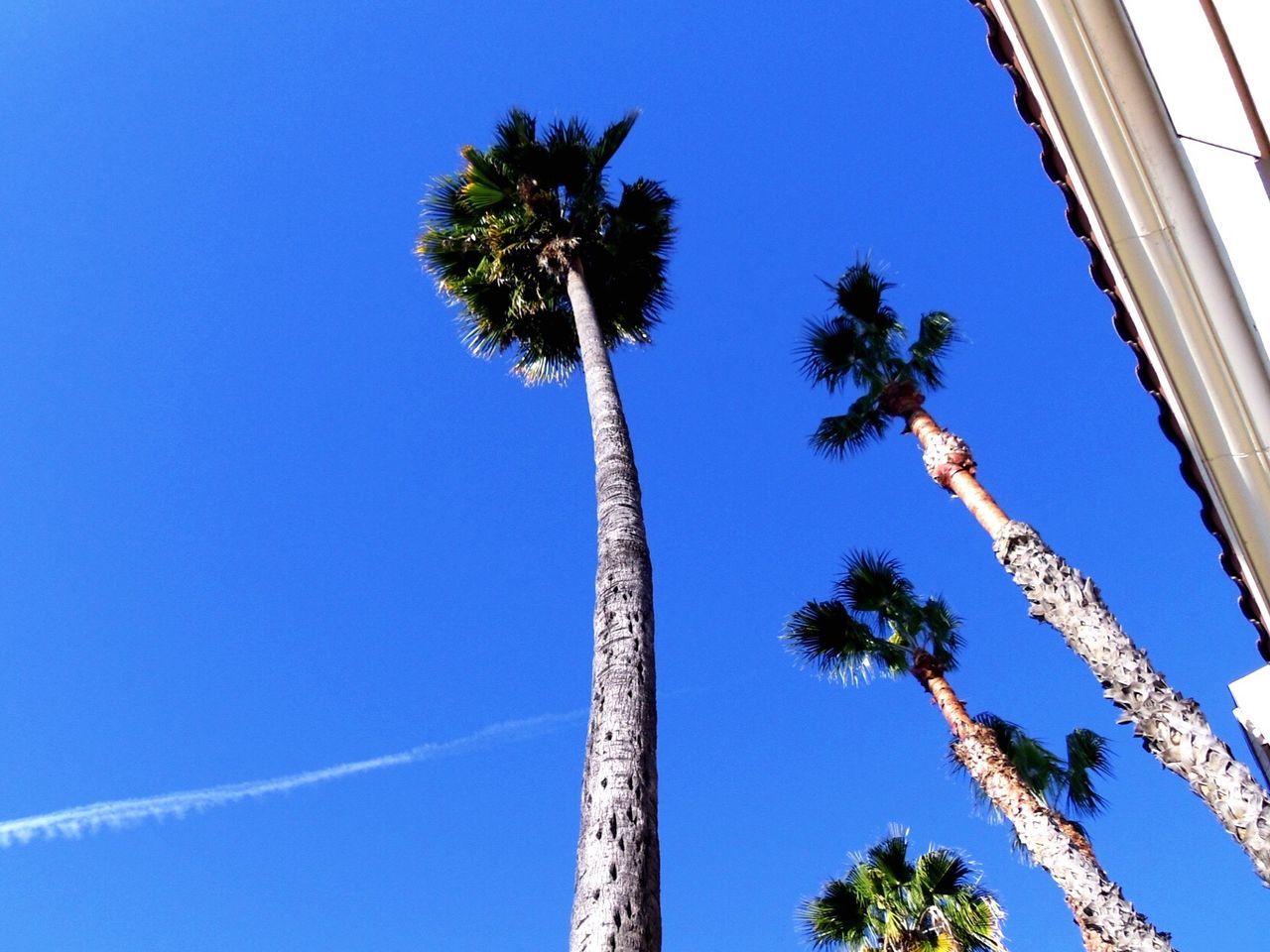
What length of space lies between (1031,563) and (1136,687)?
1690 millimetres

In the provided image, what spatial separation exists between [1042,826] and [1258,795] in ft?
13.4

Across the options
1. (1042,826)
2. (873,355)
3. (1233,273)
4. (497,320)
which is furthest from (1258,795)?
(497,320)

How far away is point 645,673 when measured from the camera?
213 inches

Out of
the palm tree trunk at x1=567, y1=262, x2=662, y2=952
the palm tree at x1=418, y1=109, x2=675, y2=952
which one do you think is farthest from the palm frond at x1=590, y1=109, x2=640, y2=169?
the palm tree trunk at x1=567, y1=262, x2=662, y2=952

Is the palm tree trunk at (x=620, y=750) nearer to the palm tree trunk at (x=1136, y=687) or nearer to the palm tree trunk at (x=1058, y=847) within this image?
the palm tree trunk at (x=1136, y=687)

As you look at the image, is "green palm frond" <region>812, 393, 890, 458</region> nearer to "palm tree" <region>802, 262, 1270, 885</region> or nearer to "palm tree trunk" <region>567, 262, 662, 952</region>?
"palm tree" <region>802, 262, 1270, 885</region>

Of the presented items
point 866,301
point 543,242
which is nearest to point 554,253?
point 543,242

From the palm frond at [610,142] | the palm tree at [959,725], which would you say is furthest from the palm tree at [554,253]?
the palm tree at [959,725]

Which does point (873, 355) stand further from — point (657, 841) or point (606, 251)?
point (657, 841)

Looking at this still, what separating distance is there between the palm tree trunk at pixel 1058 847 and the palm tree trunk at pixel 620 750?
6.95 meters

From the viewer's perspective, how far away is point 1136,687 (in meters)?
8.21

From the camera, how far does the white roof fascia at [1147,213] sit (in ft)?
11.2

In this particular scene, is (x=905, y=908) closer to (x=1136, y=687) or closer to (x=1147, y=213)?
Answer: (x=1136, y=687)

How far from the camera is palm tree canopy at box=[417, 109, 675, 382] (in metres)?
12.5
